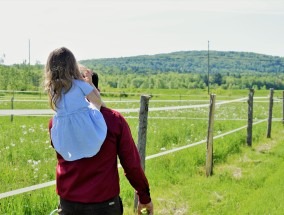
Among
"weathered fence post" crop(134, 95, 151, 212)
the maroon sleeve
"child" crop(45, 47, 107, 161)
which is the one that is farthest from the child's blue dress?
"weathered fence post" crop(134, 95, 151, 212)

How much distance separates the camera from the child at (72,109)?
2895mm

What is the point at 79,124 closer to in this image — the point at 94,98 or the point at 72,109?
the point at 72,109

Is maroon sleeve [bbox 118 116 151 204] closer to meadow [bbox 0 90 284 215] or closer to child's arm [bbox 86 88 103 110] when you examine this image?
child's arm [bbox 86 88 103 110]

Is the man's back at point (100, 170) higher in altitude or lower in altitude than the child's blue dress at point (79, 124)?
lower

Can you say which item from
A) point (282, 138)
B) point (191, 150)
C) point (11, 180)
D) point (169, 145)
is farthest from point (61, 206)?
point (282, 138)

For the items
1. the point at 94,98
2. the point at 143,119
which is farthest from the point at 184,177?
the point at 94,98

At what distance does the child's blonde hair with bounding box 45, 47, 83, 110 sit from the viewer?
2883 mm

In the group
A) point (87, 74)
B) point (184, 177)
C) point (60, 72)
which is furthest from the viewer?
point (184, 177)

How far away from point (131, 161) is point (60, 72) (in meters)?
0.79

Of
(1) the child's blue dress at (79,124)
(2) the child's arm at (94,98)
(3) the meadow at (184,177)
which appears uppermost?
(2) the child's arm at (94,98)

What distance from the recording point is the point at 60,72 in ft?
9.47

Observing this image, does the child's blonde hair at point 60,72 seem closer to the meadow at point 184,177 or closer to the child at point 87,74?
the child at point 87,74

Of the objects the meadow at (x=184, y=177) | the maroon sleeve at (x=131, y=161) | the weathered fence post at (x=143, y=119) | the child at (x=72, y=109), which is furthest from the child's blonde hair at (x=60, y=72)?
the meadow at (x=184, y=177)

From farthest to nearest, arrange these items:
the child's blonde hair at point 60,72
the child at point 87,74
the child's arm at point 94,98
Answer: the child at point 87,74 → the child's arm at point 94,98 → the child's blonde hair at point 60,72
